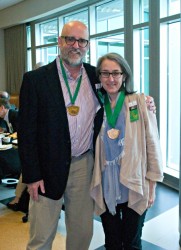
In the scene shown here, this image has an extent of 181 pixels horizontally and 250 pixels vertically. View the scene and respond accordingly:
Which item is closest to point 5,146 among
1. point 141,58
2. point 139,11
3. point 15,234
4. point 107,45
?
point 15,234

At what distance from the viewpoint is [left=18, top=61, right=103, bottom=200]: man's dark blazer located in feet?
5.58

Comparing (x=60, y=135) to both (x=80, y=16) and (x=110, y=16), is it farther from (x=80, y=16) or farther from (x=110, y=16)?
(x=80, y=16)

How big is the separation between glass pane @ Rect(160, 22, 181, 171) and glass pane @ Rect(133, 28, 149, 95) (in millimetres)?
338

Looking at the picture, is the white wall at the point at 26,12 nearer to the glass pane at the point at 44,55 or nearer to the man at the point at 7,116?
the glass pane at the point at 44,55

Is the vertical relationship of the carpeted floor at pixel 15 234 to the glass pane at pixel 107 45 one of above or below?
below

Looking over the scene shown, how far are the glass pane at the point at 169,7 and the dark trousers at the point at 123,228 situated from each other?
3.33m

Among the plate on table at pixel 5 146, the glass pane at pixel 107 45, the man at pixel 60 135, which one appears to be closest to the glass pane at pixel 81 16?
the glass pane at pixel 107 45

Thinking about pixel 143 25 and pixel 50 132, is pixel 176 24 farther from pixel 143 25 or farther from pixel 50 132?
pixel 50 132

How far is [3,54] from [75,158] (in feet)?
26.3

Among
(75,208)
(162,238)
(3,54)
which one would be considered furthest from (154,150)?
(3,54)

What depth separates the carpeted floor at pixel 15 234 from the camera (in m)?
2.64

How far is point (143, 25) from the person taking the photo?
467cm

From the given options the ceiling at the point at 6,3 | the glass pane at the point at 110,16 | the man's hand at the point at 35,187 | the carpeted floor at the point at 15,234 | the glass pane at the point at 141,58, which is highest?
the ceiling at the point at 6,3

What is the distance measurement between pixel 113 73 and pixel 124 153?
0.44m
